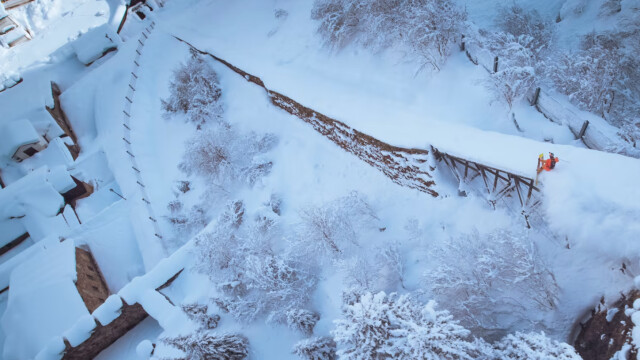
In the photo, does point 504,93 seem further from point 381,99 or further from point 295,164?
point 295,164

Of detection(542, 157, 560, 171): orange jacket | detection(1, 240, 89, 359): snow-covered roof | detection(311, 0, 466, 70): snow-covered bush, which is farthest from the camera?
detection(1, 240, 89, 359): snow-covered roof

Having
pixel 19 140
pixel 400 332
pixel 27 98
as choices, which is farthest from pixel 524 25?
pixel 27 98

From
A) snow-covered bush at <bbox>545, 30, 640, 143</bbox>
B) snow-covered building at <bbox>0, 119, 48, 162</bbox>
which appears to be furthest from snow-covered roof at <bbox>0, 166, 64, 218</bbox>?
snow-covered bush at <bbox>545, 30, 640, 143</bbox>

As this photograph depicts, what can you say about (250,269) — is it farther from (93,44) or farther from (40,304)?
→ (93,44)

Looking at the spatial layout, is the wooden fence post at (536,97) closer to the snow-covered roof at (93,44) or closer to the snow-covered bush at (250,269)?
the snow-covered bush at (250,269)

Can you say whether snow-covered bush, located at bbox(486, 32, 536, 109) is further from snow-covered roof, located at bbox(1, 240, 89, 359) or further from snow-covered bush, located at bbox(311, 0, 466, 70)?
snow-covered roof, located at bbox(1, 240, 89, 359)

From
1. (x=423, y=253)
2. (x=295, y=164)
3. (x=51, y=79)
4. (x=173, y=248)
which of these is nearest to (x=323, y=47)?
(x=295, y=164)
